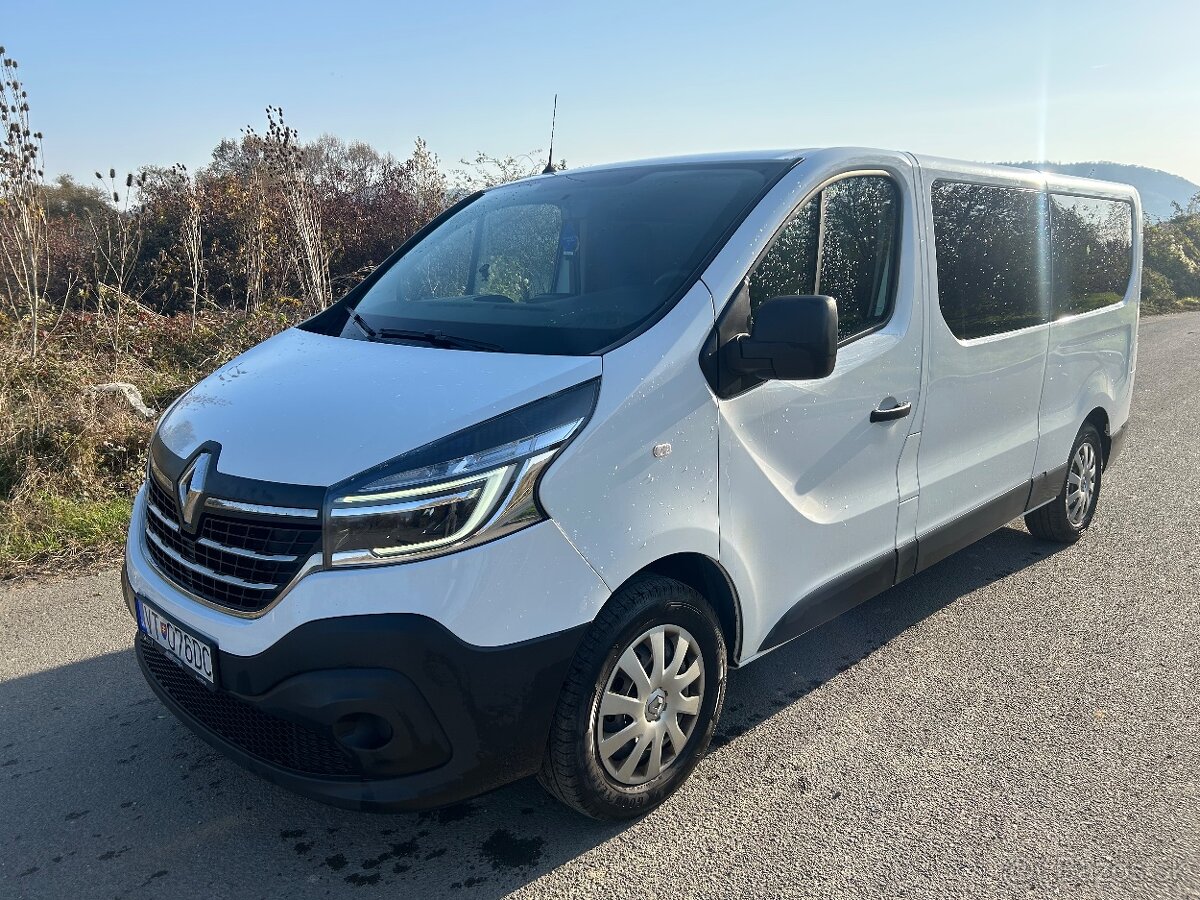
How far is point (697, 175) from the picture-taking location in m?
3.24

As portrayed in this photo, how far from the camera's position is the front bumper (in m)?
2.13

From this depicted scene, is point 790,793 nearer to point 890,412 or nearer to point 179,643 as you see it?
point 890,412

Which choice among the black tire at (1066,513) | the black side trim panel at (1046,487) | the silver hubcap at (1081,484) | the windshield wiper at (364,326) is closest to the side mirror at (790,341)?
the windshield wiper at (364,326)

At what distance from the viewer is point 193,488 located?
243 cm

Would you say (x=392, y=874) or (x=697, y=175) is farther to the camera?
(x=697, y=175)

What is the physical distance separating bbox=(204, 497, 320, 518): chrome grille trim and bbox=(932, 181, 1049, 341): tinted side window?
2.57 meters

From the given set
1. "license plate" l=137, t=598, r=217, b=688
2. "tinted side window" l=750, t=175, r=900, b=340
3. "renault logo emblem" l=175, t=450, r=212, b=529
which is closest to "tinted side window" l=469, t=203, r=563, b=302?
"tinted side window" l=750, t=175, r=900, b=340

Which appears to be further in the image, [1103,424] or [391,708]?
[1103,424]

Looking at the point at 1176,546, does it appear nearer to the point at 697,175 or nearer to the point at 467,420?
the point at 697,175

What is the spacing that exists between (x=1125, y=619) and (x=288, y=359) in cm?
369

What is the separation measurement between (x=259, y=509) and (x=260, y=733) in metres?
0.59

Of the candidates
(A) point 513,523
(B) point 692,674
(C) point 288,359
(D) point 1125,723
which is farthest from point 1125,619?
(C) point 288,359

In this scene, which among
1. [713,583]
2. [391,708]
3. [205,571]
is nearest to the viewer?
[391,708]

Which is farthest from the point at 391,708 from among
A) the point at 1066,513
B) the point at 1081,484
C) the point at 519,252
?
the point at 1081,484
